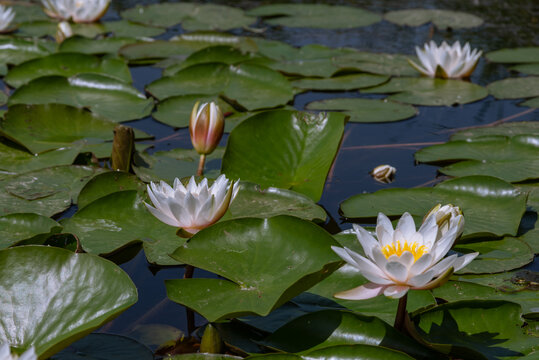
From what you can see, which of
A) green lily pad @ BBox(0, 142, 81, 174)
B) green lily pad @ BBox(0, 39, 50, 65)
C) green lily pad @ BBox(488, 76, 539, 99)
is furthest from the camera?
green lily pad @ BBox(0, 39, 50, 65)

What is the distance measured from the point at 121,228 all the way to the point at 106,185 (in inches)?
10.9

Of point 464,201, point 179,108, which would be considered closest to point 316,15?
point 179,108

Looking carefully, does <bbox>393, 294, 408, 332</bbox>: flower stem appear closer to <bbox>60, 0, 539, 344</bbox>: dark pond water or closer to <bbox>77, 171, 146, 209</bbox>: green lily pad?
<bbox>60, 0, 539, 344</bbox>: dark pond water

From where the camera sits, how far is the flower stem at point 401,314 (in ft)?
4.78

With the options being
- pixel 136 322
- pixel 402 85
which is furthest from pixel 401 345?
pixel 402 85

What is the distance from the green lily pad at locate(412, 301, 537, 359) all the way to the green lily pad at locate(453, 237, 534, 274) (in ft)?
1.02

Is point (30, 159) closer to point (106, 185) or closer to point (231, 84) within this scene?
point (106, 185)

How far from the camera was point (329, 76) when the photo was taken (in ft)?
12.5

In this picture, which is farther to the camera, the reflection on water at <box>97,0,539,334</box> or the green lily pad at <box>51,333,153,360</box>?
the reflection on water at <box>97,0,539,334</box>

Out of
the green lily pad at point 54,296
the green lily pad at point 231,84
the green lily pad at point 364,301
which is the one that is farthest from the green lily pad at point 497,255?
the green lily pad at point 231,84

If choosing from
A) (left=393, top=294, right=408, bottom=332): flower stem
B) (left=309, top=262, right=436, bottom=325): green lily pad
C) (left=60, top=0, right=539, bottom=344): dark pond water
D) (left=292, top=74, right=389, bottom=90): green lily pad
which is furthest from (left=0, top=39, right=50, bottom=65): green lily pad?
(left=393, top=294, right=408, bottom=332): flower stem

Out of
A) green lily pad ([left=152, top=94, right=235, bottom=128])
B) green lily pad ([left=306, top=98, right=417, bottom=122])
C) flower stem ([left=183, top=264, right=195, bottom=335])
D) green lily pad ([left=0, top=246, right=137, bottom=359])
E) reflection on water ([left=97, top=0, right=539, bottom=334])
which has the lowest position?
reflection on water ([left=97, top=0, right=539, bottom=334])

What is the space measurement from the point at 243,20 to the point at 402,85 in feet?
6.83

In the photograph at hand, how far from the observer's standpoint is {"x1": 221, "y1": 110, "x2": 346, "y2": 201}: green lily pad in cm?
234
